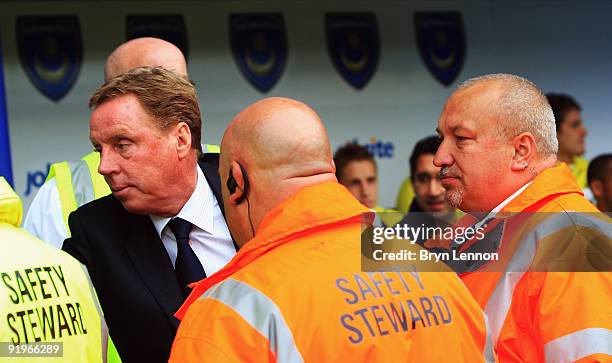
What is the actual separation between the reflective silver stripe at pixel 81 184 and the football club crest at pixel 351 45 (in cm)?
245

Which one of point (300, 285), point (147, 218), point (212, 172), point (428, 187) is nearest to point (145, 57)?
point (212, 172)

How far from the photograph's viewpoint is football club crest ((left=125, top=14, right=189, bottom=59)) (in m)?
5.09

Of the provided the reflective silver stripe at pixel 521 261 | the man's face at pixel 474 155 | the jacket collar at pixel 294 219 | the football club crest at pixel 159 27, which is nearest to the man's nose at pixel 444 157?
the man's face at pixel 474 155

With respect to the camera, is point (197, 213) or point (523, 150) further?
point (197, 213)

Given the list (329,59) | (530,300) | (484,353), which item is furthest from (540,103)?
(329,59)

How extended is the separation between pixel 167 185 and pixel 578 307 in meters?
1.08

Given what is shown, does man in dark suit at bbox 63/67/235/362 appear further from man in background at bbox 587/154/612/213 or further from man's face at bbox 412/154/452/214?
man in background at bbox 587/154/612/213

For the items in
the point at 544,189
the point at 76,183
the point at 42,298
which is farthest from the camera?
the point at 76,183

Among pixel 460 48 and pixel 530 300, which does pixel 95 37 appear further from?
pixel 530 300

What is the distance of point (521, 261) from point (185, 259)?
86cm

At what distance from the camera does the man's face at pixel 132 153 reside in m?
2.57

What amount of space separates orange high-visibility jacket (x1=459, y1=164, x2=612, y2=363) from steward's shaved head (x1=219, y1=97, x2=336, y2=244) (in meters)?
0.59

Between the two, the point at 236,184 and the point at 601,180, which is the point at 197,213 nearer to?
the point at 236,184

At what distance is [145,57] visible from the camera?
130 inches
